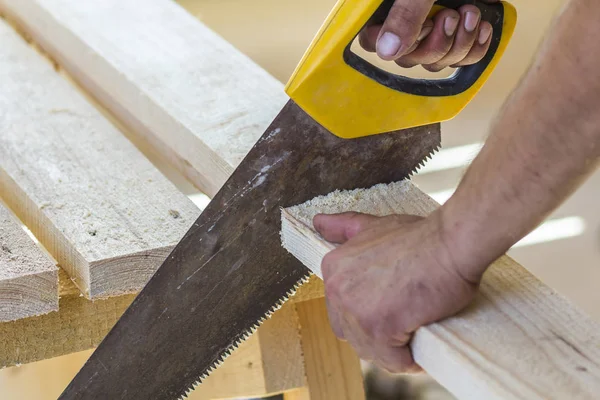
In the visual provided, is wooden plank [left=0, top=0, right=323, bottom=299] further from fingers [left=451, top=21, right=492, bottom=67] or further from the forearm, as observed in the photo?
the forearm

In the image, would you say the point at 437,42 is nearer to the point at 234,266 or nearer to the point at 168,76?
the point at 234,266

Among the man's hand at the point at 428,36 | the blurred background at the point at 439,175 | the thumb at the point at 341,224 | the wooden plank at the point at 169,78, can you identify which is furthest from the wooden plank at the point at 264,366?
the blurred background at the point at 439,175

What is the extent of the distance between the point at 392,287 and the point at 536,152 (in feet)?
0.89

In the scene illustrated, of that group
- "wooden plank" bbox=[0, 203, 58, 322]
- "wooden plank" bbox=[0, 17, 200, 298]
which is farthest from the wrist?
"wooden plank" bbox=[0, 203, 58, 322]

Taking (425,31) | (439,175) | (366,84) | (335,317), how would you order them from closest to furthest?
1. (335,317)
2. (366,84)
3. (425,31)
4. (439,175)

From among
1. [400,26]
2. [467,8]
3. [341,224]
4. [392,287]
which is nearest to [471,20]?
[467,8]

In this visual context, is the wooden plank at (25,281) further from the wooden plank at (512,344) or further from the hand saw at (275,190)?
the wooden plank at (512,344)

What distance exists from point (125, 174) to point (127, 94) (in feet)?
1.27

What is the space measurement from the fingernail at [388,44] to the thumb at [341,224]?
26 cm

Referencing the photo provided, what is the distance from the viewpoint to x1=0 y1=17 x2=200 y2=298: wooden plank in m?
1.43

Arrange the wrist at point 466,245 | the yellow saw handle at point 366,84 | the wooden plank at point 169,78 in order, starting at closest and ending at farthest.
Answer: the wrist at point 466,245, the yellow saw handle at point 366,84, the wooden plank at point 169,78

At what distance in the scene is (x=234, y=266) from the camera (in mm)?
1416

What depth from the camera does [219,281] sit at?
1.42 m

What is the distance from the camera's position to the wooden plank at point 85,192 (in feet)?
4.71
